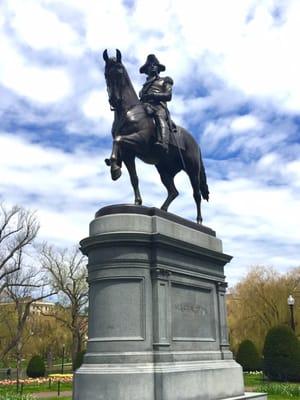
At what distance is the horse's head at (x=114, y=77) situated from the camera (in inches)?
464

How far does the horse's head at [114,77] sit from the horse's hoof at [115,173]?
171 cm

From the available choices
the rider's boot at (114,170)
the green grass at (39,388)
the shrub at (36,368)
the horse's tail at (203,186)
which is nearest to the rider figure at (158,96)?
the rider's boot at (114,170)

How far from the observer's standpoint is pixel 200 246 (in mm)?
12266

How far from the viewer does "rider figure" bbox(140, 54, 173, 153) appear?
12125 millimetres

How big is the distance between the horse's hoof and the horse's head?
1710 mm

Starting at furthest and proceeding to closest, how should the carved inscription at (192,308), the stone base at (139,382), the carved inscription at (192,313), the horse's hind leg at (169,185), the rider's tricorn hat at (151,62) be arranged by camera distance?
the horse's hind leg at (169,185), the rider's tricorn hat at (151,62), the carved inscription at (192,308), the carved inscription at (192,313), the stone base at (139,382)

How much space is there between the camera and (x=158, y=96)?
12.7 m

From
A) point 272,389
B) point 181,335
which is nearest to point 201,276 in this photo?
point 181,335

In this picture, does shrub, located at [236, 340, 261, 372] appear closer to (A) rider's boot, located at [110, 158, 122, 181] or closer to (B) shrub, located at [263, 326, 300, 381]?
(B) shrub, located at [263, 326, 300, 381]

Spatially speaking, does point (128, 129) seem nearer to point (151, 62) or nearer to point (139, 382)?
point (151, 62)

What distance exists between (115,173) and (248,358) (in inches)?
1228

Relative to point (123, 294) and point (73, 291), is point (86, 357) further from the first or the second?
point (73, 291)

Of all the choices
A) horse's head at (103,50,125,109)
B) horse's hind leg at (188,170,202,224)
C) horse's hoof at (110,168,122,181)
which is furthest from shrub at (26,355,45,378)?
horse's head at (103,50,125,109)

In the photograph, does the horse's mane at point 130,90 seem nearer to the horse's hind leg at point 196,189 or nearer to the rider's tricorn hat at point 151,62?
the rider's tricorn hat at point 151,62
